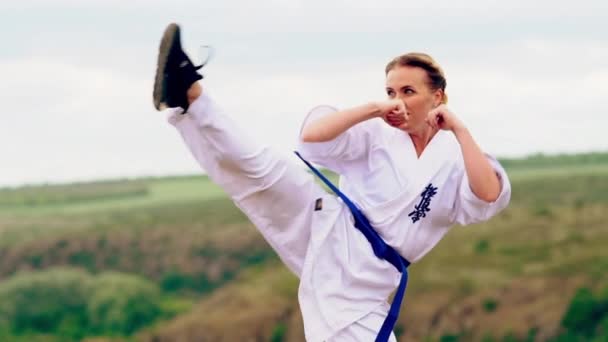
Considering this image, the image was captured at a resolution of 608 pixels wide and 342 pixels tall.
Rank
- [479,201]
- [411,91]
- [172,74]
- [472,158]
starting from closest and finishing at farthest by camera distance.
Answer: [172,74]
[472,158]
[479,201]
[411,91]

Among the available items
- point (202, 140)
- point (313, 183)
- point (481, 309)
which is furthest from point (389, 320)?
point (481, 309)

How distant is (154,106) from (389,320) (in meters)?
1.47

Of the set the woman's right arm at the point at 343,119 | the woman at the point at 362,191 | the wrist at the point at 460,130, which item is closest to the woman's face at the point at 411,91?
the woman at the point at 362,191

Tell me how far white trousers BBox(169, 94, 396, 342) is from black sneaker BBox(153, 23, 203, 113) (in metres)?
0.08

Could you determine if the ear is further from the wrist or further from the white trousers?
the white trousers

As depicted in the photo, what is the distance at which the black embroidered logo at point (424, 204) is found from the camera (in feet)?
19.7

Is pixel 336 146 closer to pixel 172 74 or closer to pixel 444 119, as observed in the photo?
pixel 444 119

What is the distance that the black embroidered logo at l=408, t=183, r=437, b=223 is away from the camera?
19.7ft

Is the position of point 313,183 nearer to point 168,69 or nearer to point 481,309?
point 168,69

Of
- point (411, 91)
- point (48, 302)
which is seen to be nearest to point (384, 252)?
point (411, 91)

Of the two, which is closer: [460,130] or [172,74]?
[172,74]

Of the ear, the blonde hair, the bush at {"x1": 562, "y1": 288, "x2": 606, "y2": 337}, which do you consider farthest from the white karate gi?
the bush at {"x1": 562, "y1": 288, "x2": 606, "y2": 337}

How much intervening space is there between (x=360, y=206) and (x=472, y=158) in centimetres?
64

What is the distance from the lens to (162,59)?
567 centimetres
